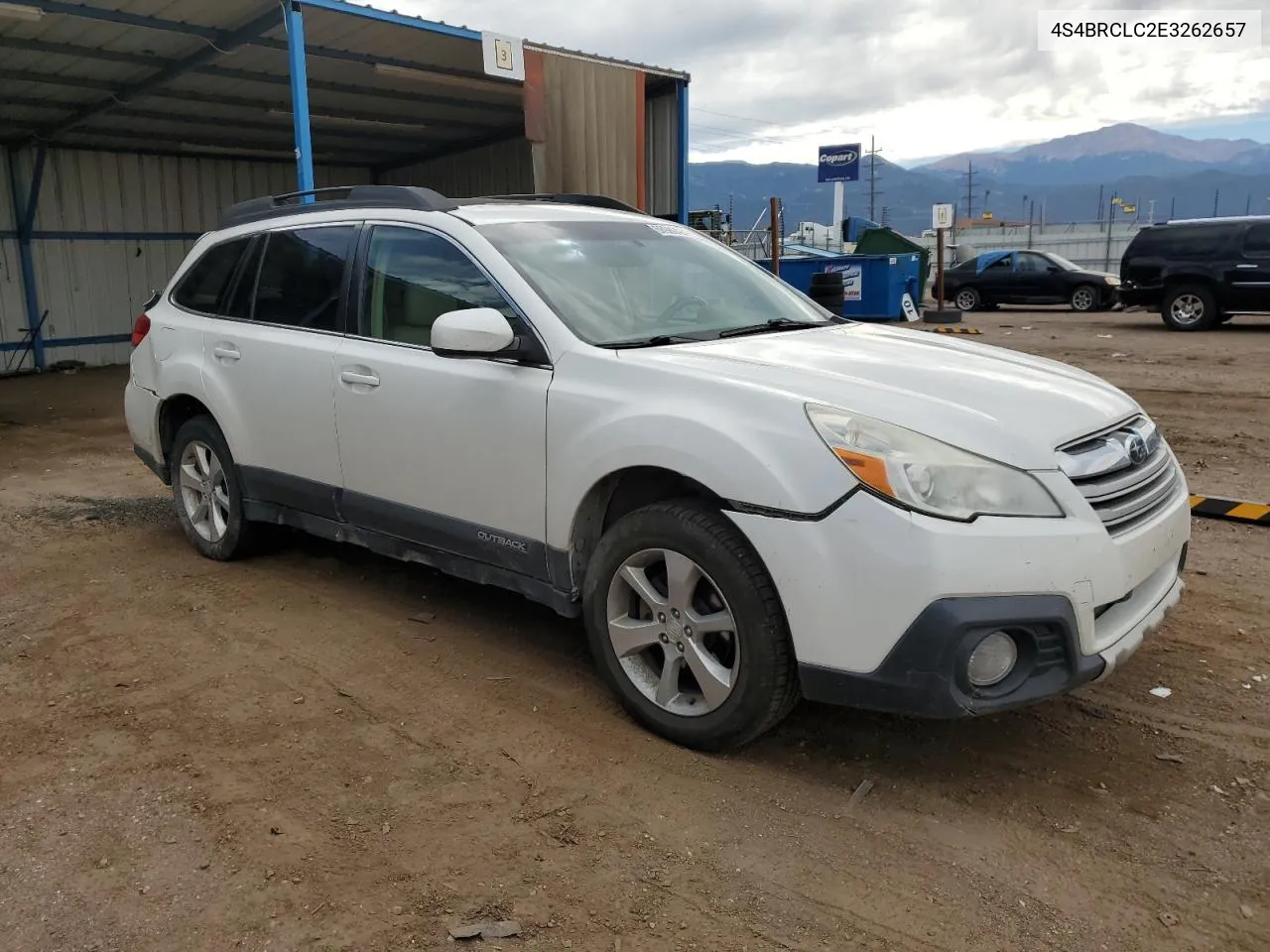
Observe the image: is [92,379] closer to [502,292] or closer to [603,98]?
[603,98]

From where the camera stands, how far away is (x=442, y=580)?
4.97m

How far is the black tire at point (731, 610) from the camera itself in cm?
291

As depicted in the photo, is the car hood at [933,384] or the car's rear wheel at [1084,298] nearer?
the car hood at [933,384]

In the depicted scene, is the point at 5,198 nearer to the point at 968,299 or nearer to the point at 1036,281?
the point at 968,299

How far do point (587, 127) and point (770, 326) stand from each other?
8482 millimetres

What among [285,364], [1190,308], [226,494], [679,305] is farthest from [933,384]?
[1190,308]

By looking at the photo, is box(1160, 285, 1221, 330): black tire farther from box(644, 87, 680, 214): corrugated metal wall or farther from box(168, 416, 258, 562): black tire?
box(168, 416, 258, 562): black tire

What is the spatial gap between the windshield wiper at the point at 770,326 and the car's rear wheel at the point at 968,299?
2014cm

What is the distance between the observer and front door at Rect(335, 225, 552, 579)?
357 centimetres

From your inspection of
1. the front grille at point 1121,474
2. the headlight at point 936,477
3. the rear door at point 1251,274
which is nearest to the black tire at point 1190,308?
the rear door at point 1251,274

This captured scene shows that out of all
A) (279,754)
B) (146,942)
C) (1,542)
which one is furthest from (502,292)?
(1,542)

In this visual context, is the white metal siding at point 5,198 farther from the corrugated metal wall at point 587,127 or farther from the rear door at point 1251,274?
the rear door at point 1251,274

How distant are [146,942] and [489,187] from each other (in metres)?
15.8

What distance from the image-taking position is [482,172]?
668 inches
